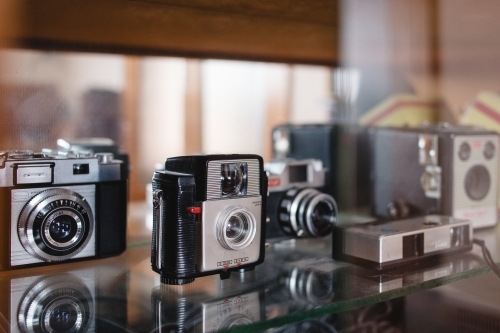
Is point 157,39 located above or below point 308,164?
above

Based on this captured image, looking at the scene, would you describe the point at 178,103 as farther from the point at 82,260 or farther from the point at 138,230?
the point at 82,260

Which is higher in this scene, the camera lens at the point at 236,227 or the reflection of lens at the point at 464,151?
the reflection of lens at the point at 464,151

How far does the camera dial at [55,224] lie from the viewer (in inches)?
27.9

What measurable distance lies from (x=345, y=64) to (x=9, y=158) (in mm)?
942

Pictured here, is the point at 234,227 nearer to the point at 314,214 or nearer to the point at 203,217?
the point at 203,217

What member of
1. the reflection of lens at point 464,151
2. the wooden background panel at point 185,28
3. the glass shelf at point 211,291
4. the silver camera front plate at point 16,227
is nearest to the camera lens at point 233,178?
the glass shelf at point 211,291

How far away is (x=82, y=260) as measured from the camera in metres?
0.77

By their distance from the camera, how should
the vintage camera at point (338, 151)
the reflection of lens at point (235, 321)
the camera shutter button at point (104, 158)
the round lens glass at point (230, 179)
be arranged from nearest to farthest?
the reflection of lens at point (235, 321) < the round lens glass at point (230, 179) < the camera shutter button at point (104, 158) < the vintage camera at point (338, 151)

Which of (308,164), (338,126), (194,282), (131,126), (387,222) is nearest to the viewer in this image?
(194,282)

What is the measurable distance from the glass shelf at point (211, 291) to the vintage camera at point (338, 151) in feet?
0.92

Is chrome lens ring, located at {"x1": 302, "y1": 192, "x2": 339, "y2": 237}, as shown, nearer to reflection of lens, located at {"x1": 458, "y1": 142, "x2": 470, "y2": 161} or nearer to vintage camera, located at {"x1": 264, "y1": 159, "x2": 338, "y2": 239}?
vintage camera, located at {"x1": 264, "y1": 159, "x2": 338, "y2": 239}

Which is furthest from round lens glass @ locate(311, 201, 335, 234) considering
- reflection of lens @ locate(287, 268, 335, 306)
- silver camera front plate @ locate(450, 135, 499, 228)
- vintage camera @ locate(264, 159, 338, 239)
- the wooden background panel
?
the wooden background panel

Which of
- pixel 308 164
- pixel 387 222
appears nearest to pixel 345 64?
pixel 308 164

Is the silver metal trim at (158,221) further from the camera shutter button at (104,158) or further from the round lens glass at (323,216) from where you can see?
the round lens glass at (323,216)
